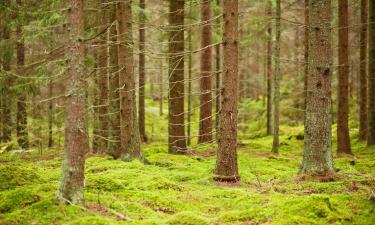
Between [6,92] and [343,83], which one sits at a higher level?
[343,83]

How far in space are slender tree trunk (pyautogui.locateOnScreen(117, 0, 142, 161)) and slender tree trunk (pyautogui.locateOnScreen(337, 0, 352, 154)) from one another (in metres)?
8.57

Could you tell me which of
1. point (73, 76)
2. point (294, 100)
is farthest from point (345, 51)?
point (294, 100)

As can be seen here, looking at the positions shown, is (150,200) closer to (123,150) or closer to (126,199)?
(126,199)

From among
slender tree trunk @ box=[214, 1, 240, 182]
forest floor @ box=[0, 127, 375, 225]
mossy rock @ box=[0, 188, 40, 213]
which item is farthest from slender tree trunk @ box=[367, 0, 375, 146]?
mossy rock @ box=[0, 188, 40, 213]

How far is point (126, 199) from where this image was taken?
7.64m

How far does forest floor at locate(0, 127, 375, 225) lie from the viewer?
6121mm

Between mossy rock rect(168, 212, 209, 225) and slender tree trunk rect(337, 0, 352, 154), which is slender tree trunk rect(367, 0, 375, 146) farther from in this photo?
mossy rock rect(168, 212, 209, 225)

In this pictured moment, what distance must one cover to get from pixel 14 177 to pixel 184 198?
363 cm

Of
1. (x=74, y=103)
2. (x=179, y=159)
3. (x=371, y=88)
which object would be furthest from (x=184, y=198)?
(x=371, y=88)

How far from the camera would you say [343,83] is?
15766mm

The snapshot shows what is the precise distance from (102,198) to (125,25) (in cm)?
635

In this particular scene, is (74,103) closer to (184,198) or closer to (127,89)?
(184,198)

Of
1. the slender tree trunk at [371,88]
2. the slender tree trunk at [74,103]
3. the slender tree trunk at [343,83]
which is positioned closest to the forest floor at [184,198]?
the slender tree trunk at [74,103]

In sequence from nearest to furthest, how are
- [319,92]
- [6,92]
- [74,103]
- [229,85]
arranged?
[74,103] < [319,92] < [229,85] < [6,92]
